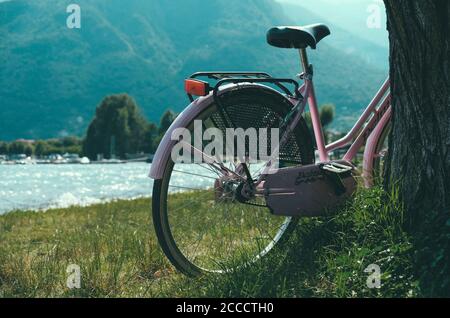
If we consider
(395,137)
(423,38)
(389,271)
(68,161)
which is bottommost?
(389,271)

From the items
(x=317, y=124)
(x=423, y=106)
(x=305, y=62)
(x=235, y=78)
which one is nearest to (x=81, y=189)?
(x=317, y=124)

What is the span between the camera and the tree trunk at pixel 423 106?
11.9 feet

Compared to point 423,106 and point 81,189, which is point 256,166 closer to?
point 423,106

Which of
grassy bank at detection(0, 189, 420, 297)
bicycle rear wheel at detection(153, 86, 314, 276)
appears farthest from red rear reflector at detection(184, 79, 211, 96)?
grassy bank at detection(0, 189, 420, 297)

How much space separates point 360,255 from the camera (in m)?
3.49

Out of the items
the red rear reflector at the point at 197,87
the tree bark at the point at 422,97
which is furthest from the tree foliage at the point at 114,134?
the tree bark at the point at 422,97

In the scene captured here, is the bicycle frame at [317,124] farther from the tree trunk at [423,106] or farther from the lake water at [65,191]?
the lake water at [65,191]

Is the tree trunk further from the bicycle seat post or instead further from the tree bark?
the bicycle seat post

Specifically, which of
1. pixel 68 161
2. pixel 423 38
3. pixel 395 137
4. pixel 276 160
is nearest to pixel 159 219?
pixel 276 160

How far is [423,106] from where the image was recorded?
372cm

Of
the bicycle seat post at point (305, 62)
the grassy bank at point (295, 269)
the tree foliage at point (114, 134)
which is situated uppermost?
the tree foliage at point (114, 134)

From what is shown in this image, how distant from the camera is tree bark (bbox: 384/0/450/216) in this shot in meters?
3.65
